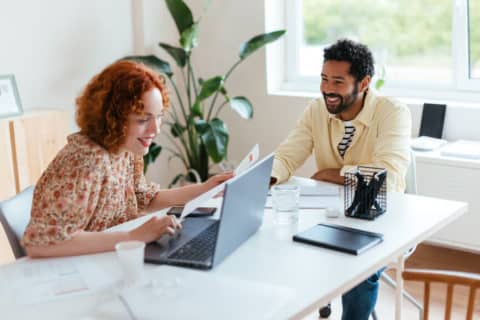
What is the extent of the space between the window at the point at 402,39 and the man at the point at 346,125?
104 cm

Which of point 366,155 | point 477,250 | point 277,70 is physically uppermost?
point 277,70

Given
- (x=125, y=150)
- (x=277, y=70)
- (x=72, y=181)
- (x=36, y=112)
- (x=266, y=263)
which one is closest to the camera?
(x=266, y=263)

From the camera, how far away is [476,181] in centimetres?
Result: 321

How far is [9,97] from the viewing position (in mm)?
3379

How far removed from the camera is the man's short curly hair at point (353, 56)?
2.72 meters

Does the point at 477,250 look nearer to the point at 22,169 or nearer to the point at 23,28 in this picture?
the point at 22,169

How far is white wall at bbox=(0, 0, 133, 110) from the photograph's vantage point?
3510mm

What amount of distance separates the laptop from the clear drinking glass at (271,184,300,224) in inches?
4.7

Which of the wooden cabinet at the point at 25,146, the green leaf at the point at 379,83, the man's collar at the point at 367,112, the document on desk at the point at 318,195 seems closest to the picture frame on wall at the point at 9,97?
the wooden cabinet at the point at 25,146

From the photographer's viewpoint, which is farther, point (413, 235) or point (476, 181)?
point (476, 181)

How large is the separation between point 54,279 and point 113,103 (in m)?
0.56

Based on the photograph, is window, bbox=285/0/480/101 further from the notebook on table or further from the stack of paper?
the notebook on table

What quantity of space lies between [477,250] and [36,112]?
7.50ft

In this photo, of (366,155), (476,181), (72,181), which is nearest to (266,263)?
(72,181)
